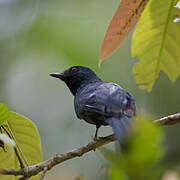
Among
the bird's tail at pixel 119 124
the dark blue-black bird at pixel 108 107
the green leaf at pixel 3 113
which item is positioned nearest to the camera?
the green leaf at pixel 3 113

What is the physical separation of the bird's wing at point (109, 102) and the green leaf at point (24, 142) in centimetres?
71

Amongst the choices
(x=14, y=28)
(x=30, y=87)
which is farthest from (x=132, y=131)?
(x=30, y=87)

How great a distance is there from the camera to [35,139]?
2672mm

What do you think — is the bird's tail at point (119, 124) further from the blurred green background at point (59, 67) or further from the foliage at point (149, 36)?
the blurred green background at point (59, 67)

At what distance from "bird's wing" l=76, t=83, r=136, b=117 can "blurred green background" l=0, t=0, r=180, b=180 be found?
2.81 m

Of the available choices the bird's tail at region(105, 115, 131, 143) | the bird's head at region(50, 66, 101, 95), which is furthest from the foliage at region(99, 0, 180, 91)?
the bird's head at region(50, 66, 101, 95)

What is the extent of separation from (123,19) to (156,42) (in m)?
0.54

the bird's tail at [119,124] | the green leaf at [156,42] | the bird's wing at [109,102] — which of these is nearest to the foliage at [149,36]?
the green leaf at [156,42]

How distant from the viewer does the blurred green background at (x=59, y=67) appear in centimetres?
727

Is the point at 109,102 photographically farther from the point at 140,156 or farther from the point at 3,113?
the point at 140,156

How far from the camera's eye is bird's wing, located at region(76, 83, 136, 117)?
3.07 m

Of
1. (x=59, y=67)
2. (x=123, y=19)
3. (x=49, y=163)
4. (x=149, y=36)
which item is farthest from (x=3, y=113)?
(x=59, y=67)

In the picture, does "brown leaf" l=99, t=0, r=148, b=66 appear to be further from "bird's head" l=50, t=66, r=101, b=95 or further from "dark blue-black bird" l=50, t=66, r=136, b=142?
"bird's head" l=50, t=66, r=101, b=95

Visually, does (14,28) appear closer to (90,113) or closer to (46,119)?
(46,119)
